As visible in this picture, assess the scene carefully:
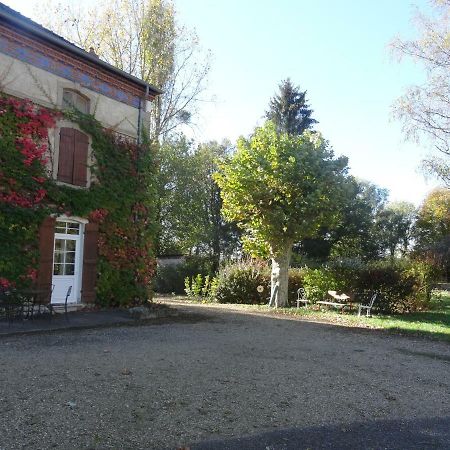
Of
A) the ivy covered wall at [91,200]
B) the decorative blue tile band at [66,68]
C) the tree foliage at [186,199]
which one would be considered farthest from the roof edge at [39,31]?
the tree foliage at [186,199]

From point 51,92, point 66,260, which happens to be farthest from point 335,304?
point 51,92

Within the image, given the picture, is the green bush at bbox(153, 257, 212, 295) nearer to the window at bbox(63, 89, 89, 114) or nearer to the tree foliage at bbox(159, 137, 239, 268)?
the tree foliage at bbox(159, 137, 239, 268)

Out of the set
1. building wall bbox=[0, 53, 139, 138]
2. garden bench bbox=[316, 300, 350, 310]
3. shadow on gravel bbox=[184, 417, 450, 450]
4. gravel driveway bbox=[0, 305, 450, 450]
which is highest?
building wall bbox=[0, 53, 139, 138]

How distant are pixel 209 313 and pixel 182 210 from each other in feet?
64.3

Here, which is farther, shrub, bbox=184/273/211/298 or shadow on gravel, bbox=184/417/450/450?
shrub, bbox=184/273/211/298

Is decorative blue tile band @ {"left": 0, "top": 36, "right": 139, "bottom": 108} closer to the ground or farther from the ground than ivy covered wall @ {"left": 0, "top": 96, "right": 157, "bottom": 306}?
farther from the ground

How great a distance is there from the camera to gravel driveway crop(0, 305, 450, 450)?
4.30 m

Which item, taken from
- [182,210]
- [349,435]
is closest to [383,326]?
[349,435]

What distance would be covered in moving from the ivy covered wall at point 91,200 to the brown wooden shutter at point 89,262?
177mm

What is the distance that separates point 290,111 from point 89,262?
25881 millimetres

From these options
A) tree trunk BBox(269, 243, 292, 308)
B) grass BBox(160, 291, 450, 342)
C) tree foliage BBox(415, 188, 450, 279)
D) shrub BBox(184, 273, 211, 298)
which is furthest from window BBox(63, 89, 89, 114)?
tree foliage BBox(415, 188, 450, 279)

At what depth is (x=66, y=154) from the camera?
1334 centimetres

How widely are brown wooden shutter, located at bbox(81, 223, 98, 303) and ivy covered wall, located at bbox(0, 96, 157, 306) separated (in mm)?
177

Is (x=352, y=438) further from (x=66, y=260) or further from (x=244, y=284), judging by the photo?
(x=244, y=284)
